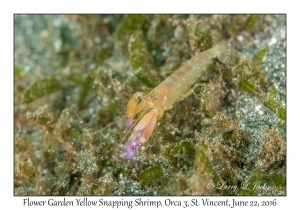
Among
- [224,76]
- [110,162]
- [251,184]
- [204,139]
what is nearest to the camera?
[251,184]

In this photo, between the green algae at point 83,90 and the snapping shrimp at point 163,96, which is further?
the green algae at point 83,90

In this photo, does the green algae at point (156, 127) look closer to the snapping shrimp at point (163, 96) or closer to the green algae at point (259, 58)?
the green algae at point (259, 58)

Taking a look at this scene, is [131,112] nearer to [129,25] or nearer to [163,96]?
[163,96]

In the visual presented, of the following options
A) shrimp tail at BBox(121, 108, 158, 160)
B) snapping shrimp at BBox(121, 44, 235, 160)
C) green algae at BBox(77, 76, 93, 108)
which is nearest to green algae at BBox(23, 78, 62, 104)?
green algae at BBox(77, 76, 93, 108)

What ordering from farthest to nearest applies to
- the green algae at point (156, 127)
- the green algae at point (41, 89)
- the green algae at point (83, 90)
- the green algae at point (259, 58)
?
the green algae at point (83, 90) < the green algae at point (41, 89) < the green algae at point (259, 58) < the green algae at point (156, 127)

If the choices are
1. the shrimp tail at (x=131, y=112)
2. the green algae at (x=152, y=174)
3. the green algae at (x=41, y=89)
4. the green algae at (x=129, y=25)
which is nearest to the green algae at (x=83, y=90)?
the green algae at (x=41, y=89)
